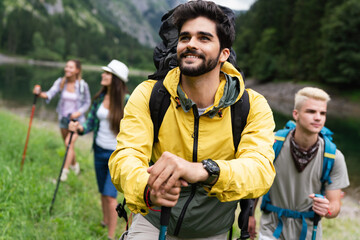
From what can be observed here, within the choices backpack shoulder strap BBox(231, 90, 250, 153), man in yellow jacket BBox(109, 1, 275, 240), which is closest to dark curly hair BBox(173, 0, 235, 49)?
man in yellow jacket BBox(109, 1, 275, 240)

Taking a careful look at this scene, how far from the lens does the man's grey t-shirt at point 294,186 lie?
3342mm

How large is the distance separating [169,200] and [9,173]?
15.3ft

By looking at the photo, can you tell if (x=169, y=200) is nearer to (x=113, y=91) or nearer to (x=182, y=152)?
(x=182, y=152)

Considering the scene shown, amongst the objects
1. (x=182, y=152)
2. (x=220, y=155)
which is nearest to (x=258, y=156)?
(x=220, y=155)

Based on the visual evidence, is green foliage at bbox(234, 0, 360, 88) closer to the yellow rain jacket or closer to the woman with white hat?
the woman with white hat

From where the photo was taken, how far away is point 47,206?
16.2 ft

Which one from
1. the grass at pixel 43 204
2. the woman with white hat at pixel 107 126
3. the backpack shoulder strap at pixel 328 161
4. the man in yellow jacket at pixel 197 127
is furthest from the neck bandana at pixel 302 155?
the grass at pixel 43 204

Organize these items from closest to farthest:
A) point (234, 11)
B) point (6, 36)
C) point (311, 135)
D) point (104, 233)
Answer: point (234, 11), point (311, 135), point (104, 233), point (6, 36)

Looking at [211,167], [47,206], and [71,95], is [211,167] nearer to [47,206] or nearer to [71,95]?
[47,206]

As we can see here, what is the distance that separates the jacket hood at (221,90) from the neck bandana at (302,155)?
4.87ft

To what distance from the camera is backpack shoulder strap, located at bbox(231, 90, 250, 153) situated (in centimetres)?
222

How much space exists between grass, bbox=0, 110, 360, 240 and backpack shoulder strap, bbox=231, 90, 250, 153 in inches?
122

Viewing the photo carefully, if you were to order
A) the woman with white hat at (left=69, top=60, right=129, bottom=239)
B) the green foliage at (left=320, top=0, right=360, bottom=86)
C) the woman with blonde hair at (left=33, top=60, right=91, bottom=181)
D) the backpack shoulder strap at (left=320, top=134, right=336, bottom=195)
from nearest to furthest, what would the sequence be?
the backpack shoulder strap at (left=320, top=134, right=336, bottom=195) < the woman with white hat at (left=69, top=60, right=129, bottom=239) < the woman with blonde hair at (left=33, top=60, right=91, bottom=181) < the green foliage at (left=320, top=0, right=360, bottom=86)

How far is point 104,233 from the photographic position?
4680 millimetres
